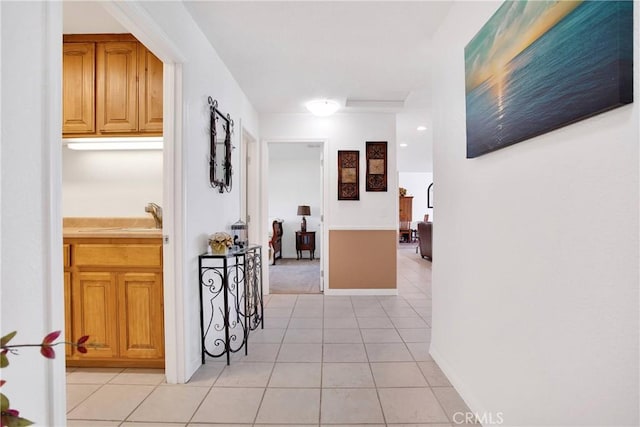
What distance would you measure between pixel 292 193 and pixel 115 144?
191 inches

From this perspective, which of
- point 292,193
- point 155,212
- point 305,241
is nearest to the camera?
point 155,212

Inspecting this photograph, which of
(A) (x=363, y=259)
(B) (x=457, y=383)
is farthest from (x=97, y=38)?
(A) (x=363, y=259)

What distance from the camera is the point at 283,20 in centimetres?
209

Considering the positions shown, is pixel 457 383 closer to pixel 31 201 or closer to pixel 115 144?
pixel 31 201

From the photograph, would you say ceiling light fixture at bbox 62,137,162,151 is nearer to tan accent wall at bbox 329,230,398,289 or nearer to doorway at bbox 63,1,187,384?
doorway at bbox 63,1,187,384

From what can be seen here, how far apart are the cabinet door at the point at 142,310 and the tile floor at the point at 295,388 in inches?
9.1

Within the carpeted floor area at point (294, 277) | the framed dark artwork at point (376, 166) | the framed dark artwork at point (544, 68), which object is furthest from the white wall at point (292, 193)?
the framed dark artwork at point (544, 68)

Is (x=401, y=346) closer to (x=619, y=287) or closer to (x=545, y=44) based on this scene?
(x=619, y=287)

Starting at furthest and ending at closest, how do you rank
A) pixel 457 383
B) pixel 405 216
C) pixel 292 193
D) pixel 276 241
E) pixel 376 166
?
pixel 405 216 → pixel 292 193 → pixel 276 241 → pixel 376 166 → pixel 457 383

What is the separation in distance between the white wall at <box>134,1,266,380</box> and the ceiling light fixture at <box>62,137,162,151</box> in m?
0.50

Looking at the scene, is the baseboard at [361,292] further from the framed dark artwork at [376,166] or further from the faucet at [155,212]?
the faucet at [155,212]

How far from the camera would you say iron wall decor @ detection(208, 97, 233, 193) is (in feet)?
7.82

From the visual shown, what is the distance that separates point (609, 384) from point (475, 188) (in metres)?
0.99

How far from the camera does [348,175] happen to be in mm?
4055
